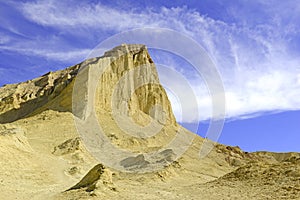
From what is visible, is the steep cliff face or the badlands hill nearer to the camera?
the badlands hill

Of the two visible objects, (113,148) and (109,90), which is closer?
(113,148)

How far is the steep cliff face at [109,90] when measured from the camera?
48.0 meters

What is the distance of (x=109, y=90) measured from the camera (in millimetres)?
49781

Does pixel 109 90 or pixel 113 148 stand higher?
pixel 109 90

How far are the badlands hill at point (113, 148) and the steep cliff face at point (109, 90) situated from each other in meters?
0.16

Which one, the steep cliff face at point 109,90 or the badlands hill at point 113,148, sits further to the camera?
the steep cliff face at point 109,90

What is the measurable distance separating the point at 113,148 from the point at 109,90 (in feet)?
48.6

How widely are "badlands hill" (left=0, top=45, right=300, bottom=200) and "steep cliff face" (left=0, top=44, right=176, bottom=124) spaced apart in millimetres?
165

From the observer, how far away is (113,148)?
36.4 m

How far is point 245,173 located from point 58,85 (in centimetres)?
3662

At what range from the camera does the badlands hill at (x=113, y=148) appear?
57.1 feet

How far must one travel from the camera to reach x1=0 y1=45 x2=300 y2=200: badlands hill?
17.4m

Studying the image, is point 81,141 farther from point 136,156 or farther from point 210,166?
point 210,166

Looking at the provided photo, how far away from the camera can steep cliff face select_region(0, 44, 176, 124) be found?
48.0 meters
